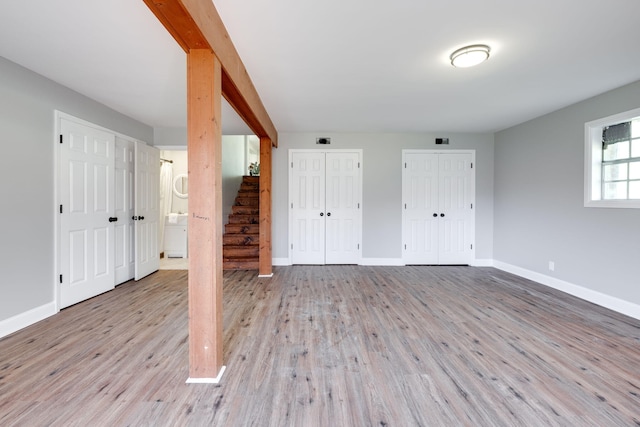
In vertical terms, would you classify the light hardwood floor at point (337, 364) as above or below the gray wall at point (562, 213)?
below

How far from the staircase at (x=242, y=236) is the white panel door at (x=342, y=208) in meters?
1.42

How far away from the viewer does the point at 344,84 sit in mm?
2938

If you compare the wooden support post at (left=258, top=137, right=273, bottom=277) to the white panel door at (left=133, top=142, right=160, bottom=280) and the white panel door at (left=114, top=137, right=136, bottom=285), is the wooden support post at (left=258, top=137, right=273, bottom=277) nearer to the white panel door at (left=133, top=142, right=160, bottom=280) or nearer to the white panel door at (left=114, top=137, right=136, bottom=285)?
the white panel door at (left=133, top=142, right=160, bottom=280)

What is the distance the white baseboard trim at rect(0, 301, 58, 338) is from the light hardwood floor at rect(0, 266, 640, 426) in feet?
0.34

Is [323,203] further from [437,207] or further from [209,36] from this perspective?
[209,36]

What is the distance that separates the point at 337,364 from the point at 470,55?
2711 millimetres

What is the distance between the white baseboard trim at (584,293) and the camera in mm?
2902

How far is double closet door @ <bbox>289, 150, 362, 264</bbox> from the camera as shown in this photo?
5.13m

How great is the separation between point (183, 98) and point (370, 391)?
359cm

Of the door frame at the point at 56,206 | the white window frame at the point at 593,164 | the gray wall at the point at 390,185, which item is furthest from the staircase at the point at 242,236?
the white window frame at the point at 593,164

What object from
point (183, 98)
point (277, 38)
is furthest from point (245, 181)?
point (277, 38)

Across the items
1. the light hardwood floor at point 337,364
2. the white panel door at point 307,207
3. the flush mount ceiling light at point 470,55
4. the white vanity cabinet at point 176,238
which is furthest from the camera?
the white vanity cabinet at point 176,238

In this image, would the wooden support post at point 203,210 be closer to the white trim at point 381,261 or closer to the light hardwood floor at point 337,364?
the light hardwood floor at point 337,364

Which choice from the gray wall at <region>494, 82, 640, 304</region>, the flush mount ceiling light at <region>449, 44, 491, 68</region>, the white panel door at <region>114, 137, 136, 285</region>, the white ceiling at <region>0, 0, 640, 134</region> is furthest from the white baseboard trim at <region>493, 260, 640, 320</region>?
the white panel door at <region>114, 137, 136, 285</region>
